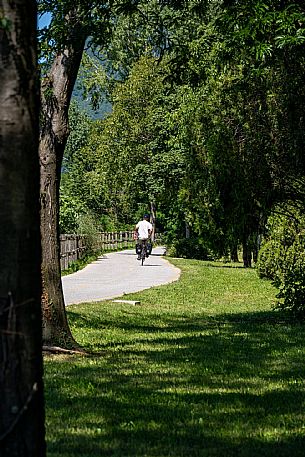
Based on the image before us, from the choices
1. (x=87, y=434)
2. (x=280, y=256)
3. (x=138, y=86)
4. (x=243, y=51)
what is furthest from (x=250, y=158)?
(x=138, y=86)

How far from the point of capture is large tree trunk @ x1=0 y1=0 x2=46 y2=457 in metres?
4.12

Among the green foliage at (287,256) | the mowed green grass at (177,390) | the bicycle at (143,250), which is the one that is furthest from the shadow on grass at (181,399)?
the bicycle at (143,250)

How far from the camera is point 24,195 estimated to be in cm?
426

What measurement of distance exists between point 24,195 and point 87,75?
13211mm

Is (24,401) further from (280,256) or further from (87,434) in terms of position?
(280,256)

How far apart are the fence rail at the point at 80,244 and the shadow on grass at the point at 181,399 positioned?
21748mm

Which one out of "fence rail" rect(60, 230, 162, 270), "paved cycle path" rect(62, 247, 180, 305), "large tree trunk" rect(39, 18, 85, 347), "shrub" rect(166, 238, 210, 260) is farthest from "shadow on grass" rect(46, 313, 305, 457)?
"shrub" rect(166, 238, 210, 260)

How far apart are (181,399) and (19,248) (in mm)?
4241

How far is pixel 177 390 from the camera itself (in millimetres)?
8648

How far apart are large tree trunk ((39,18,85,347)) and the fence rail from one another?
74.9 feet

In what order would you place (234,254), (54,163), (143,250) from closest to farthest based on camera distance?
(54,163) < (143,250) < (234,254)

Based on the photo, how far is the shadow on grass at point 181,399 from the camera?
627 centimetres

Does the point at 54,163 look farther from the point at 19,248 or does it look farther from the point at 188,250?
the point at 188,250

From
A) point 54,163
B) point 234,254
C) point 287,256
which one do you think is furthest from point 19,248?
point 234,254
